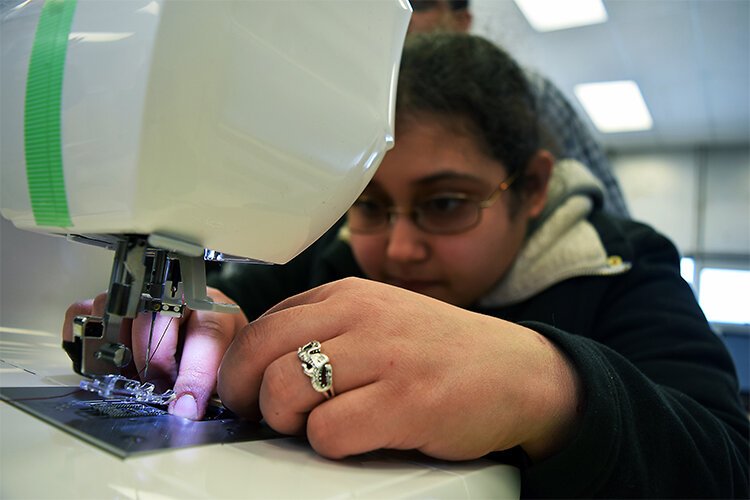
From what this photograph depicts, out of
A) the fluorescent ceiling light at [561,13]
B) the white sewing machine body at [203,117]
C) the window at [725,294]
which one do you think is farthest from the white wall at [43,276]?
the window at [725,294]

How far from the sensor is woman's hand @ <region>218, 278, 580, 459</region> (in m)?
0.37

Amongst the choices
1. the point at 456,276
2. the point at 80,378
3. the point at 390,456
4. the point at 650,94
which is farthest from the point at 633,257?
the point at 650,94

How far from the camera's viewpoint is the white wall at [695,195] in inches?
230

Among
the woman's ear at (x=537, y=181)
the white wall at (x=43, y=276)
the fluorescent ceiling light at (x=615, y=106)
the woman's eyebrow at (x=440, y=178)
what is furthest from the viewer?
the fluorescent ceiling light at (x=615, y=106)

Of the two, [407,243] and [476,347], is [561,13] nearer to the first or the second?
[407,243]

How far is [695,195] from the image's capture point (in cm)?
605

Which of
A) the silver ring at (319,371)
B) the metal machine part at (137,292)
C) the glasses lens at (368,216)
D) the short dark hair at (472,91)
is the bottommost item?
the silver ring at (319,371)

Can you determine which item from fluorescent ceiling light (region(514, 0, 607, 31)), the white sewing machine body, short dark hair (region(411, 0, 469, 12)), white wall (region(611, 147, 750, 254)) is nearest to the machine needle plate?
the white sewing machine body

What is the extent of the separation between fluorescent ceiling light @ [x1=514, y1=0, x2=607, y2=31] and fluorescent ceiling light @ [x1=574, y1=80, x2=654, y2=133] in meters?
1.03

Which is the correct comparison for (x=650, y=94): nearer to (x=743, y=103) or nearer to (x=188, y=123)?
(x=743, y=103)

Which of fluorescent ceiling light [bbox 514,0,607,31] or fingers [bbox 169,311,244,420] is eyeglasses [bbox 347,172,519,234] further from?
fluorescent ceiling light [bbox 514,0,607,31]

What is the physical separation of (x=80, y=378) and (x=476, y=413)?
33 cm

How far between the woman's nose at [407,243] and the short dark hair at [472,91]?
0.15 meters

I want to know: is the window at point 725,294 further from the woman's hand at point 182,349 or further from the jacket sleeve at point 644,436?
the woman's hand at point 182,349
